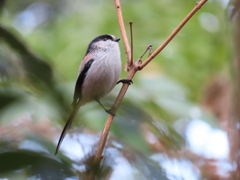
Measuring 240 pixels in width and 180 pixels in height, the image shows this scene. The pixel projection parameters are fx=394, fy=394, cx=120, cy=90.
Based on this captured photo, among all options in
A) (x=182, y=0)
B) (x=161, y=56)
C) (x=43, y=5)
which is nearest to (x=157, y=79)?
(x=161, y=56)

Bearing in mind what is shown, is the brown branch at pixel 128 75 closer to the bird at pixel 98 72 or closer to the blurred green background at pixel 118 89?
the blurred green background at pixel 118 89

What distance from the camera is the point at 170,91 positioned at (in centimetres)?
314

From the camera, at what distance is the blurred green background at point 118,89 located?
88 centimetres

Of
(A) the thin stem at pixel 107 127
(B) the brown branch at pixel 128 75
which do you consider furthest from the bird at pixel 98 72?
(A) the thin stem at pixel 107 127

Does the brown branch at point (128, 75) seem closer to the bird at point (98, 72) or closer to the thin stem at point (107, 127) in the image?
the thin stem at point (107, 127)

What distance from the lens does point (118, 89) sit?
9.21 ft

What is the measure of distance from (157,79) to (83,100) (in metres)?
0.97

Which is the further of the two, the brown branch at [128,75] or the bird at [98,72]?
the bird at [98,72]

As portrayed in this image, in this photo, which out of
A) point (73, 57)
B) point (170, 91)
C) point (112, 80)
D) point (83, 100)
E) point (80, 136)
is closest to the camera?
point (80, 136)

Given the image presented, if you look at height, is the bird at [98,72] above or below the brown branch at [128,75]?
above

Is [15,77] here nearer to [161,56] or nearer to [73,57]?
[73,57]

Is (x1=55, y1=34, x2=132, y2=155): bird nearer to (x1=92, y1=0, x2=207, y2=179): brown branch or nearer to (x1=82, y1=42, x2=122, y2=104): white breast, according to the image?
(x1=82, y1=42, x2=122, y2=104): white breast

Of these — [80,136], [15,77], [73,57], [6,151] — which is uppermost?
[73,57]

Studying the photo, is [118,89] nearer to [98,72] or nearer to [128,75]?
[98,72]
